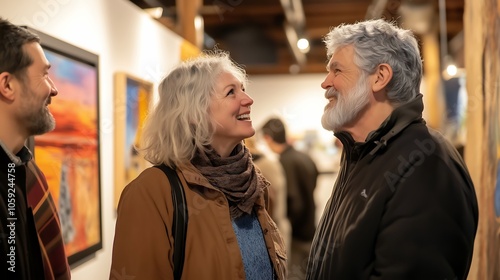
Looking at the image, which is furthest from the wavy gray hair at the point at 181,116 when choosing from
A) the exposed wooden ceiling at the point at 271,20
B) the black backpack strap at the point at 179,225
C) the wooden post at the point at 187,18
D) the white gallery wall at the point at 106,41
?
the exposed wooden ceiling at the point at 271,20

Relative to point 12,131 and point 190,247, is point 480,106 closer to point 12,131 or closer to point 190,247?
point 190,247

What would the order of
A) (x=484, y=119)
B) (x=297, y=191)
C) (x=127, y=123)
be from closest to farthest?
(x=484, y=119) → (x=127, y=123) → (x=297, y=191)

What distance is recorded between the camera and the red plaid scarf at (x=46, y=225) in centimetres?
220

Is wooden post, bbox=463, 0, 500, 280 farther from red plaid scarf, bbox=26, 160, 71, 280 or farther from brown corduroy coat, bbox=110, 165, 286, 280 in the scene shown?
red plaid scarf, bbox=26, 160, 71, 280

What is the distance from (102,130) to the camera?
356 centimetres

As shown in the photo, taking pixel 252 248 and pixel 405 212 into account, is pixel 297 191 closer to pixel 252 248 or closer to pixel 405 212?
pixel 252 248

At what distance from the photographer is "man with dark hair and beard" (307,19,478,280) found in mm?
1959

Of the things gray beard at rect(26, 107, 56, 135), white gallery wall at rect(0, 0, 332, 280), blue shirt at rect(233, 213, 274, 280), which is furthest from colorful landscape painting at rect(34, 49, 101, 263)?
blue shirt at rect(233, 213, 274, 280)

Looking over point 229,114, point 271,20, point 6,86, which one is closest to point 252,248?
point 229,114

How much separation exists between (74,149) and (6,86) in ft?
3.55

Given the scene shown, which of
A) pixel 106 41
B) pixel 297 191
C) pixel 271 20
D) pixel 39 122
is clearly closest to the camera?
pixel 39 122

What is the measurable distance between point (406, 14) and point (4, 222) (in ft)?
25.5

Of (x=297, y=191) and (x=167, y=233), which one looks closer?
(x=167, y=233)

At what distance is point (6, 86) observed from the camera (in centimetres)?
202
